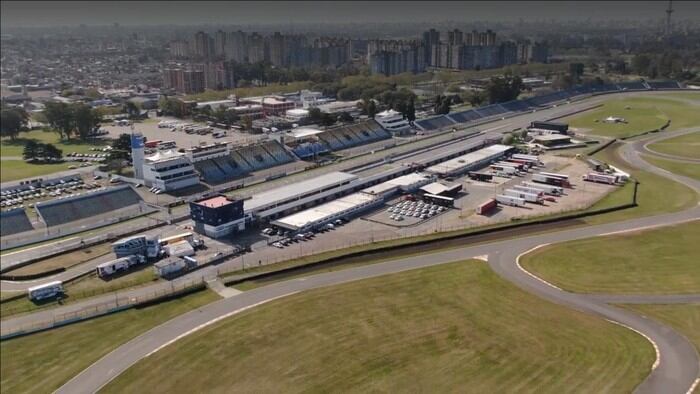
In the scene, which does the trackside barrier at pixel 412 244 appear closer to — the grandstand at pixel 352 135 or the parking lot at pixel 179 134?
the grandstand at pixel 352 135

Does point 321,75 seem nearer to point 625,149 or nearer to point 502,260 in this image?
point 625,149

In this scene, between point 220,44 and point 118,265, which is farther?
point 220,44

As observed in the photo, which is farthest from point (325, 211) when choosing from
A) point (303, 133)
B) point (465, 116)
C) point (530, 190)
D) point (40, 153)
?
point (465, 116)

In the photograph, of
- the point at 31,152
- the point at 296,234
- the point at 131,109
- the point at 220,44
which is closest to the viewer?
the point at 296,234

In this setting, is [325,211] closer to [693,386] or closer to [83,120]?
[693,386]

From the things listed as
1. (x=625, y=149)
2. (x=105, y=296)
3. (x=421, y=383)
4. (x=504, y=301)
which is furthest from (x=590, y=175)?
(x=105, y=296)

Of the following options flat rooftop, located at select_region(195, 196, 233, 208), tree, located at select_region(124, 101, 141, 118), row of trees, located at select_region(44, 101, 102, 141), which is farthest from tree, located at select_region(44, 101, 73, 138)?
flat rooftop, located at select_region(195, 196, 233, 208)

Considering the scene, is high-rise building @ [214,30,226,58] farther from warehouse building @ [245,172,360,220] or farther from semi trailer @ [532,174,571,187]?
semi trailer @ [532,174,571,187]
